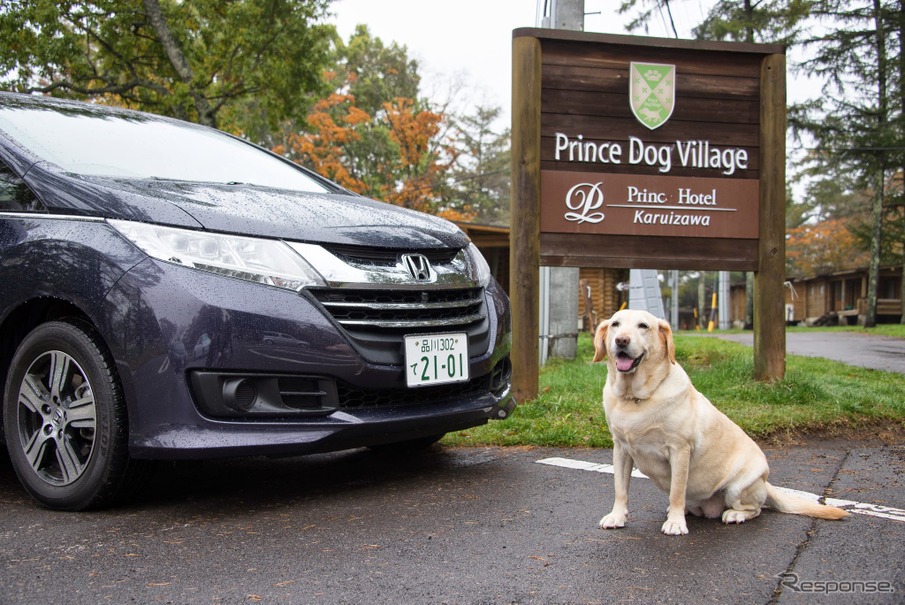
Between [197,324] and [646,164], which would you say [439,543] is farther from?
[646,164]

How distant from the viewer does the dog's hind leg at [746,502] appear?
298 cm

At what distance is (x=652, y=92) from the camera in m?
5.77

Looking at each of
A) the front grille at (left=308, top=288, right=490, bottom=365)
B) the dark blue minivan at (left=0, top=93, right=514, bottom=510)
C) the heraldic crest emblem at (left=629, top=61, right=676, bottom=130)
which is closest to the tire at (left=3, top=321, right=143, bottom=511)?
the dark blue minivan at (left=0, top=93, right=514, bottom=510)

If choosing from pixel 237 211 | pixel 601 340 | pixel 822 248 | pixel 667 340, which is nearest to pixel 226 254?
pixel 237 211

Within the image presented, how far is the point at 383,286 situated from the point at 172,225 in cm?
82

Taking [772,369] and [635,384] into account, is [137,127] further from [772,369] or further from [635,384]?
[772,369]

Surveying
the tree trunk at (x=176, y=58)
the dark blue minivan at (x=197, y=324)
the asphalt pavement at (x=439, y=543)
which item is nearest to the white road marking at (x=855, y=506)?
the asphalt pavement at (x=439, y=543)

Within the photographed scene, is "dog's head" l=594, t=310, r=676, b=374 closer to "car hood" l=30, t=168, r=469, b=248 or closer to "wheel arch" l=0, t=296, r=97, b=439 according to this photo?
"car hood" l=30, t=168, r=469, b=248

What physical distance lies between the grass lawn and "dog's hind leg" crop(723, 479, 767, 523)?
4.72 feet

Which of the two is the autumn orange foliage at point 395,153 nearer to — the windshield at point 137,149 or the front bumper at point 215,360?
the windshield at point 137,149

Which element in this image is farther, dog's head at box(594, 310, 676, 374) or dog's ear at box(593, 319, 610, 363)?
dog's ear at box(593, 319, 610, 363)

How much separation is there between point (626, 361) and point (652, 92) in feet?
11.1

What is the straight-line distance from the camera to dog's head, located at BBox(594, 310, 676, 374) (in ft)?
9.66

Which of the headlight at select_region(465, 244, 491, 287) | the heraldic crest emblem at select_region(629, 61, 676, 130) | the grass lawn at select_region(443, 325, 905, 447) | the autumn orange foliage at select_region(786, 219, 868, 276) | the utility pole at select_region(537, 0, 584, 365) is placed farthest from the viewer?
the autumn orange foliage at select_region(786, 219, 868, 276)
